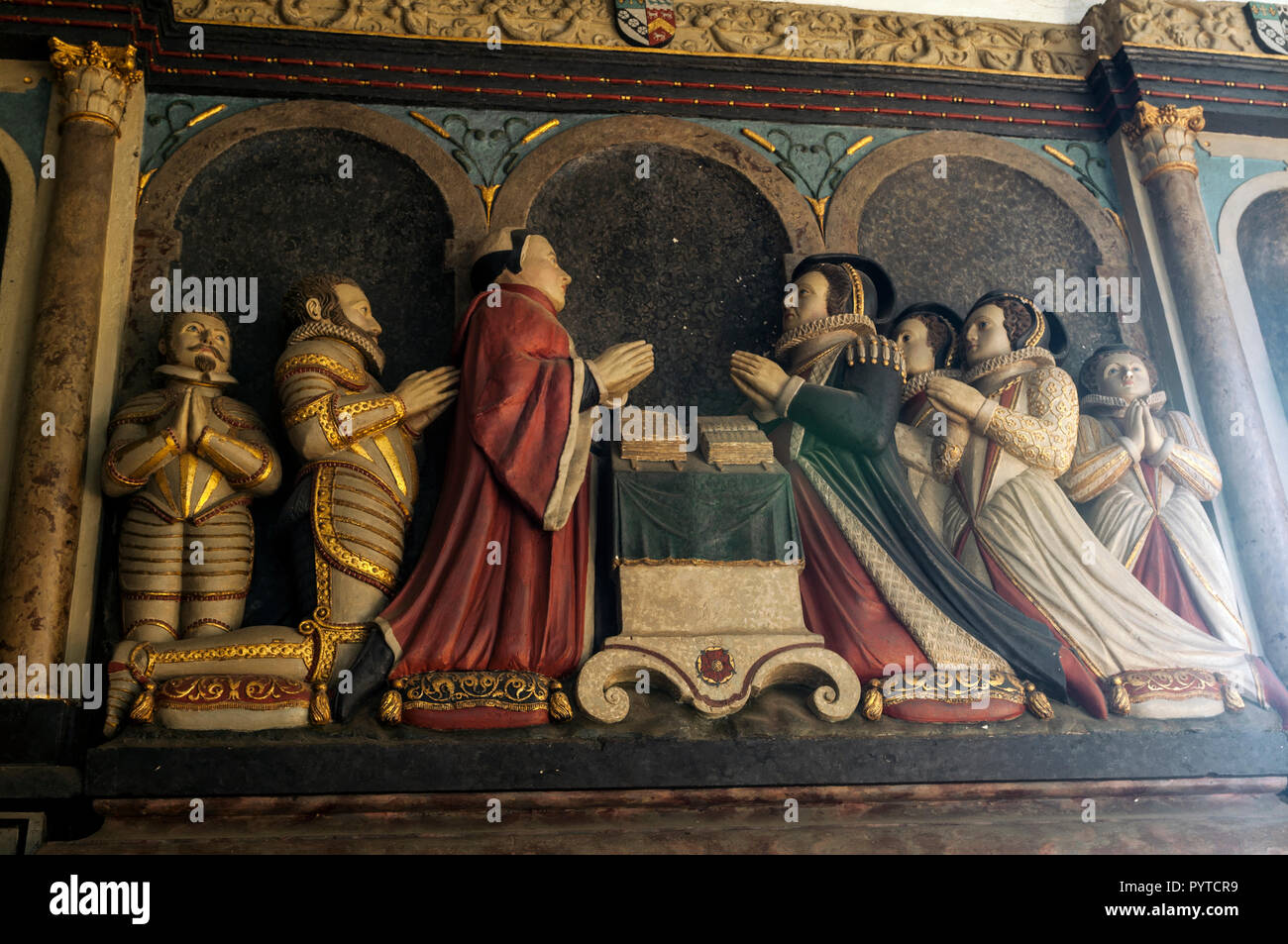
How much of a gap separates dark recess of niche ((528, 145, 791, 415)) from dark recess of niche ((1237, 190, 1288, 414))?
2423 millimetres

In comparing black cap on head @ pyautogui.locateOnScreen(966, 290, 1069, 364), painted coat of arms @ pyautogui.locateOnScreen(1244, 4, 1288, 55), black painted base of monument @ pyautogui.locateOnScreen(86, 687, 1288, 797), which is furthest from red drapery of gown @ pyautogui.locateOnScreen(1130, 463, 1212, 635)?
painted coat of arms @ pyautogui.locateOnScreen(1244, 4, 1288, 55)

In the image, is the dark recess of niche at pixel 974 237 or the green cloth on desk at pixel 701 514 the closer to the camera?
the green cloth on desk at pixel 701 514

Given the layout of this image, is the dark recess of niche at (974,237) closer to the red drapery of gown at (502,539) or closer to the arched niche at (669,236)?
the arched niche at (669,236)

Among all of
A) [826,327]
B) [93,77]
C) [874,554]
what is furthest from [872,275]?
[93,77]

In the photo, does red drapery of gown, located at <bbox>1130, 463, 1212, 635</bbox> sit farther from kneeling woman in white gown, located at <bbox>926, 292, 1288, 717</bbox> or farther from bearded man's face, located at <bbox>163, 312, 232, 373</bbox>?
bearded man's face, located at <bbox>163, 312, 232, 373</bbox>

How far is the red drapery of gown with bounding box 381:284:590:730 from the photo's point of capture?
4.47 meters

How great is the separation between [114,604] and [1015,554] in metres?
3.43

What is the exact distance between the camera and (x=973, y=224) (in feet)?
20.6

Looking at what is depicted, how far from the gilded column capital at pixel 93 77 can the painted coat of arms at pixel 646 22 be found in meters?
2.28

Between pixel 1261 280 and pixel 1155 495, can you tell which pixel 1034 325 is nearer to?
pixel 1155 495

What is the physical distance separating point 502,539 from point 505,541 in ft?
0.05

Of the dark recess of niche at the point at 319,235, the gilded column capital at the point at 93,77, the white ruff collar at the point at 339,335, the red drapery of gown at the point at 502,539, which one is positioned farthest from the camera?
the dark recess of niche at the point at 319,235

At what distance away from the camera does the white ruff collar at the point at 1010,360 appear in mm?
5383

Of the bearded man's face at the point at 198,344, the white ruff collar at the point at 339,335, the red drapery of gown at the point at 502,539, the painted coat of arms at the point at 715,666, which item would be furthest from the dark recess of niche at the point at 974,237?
the bearded man's face at the point at 198,344
